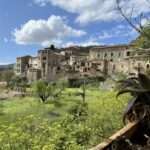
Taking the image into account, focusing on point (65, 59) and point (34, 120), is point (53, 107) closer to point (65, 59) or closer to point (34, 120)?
point (34, 120)

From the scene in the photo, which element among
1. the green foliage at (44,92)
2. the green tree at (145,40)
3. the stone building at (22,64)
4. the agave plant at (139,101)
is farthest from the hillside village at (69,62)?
the agave plant at (139,101)

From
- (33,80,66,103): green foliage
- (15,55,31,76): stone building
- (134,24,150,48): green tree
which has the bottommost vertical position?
(33,80,66,103): green foliage

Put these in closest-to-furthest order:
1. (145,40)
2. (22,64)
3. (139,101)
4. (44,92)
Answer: (139,101), (145,40), (44,92), (22,64)

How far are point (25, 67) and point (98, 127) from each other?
94439 mm

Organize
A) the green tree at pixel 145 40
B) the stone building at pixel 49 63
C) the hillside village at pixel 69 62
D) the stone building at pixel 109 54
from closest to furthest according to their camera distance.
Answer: the green tree at pixel 145 40 → the hillside village at pixel 69 62 → the stone building at pixel 109 54 → the stone building at pixel 49 63

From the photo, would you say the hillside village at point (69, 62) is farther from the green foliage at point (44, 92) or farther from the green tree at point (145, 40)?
the green tree at point (145, 40)

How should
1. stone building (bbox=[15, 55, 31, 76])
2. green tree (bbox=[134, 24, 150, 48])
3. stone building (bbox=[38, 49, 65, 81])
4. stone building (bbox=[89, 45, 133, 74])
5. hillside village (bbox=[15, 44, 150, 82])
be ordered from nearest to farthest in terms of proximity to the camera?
1. green tree (bbox=[134, 24, 150, 48])
2. hillside village (bbox=[15, 44, 150, 82])
3. stone building (bbox=[89, 45, 133, 74])
4. stone building (bbox=[38, 49, 65, 81])
5. stone building (bbox=[15, 55, 31, 76])

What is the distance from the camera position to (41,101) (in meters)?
48.6

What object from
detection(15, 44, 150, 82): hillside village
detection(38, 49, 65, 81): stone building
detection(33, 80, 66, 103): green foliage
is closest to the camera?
detection(33, 80, 66, 103): green foliage

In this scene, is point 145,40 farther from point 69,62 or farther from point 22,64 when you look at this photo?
point 22,64

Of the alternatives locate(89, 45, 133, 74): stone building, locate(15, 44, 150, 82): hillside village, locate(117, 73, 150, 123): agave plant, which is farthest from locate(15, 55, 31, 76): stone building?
locate(117, 73, 150, 123): agave plant

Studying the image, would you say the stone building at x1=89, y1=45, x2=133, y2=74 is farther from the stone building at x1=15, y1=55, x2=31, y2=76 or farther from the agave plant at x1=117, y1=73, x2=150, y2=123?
the agave plant at x1=117, y1=73, x2=150, y2=123

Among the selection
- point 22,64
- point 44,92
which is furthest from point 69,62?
point 44,92

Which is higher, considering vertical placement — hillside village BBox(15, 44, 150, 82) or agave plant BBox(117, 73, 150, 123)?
hillside village BBox(15, 44, 150, 82)
